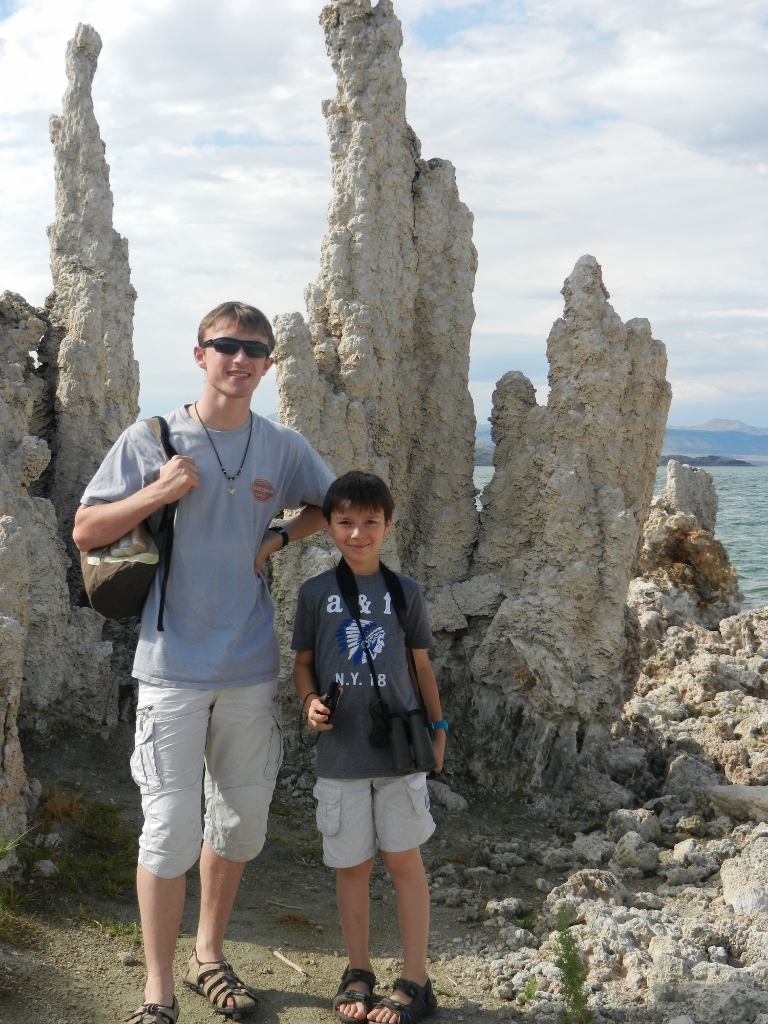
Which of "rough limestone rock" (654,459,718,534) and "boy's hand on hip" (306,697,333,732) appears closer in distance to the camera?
"boy's hand on hip" (306,697,333,732)

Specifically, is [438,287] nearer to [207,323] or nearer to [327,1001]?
[207,323]

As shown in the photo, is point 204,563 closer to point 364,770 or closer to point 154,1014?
point 364,770

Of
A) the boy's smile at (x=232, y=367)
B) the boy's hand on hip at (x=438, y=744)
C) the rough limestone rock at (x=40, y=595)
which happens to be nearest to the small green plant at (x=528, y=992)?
Result: the boy's hand on hip at (x=438, y=744)

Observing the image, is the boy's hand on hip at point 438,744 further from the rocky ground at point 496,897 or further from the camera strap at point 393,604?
the rocky ground at point 496,897

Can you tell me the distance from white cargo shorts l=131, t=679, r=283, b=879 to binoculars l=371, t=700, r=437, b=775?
39cm

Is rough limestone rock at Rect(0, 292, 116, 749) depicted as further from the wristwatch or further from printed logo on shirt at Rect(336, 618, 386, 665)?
printed logo on shirt at Rect(336, 618, 386, 665)

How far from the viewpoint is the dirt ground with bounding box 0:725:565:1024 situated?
3.75m

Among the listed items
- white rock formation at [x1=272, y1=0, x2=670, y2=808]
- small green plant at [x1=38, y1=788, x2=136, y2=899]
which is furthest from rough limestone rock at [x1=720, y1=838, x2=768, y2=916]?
small green plant at [x1=38, y1=788, x2=136, y2=899]

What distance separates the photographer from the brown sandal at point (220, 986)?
365 cm

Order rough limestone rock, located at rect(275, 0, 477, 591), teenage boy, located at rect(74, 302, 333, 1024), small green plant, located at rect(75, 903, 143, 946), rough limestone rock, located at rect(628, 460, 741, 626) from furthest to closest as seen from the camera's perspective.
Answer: rough limestone rock, located at rect(628, 460, 741, 626), rough limestone rock, located at rect(275, 0, 477, 591), small green plant, located at rect(75, 903, 143, 946), teenage boy, located at rect(74, 302, 333, 1024)

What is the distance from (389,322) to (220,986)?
153 inches

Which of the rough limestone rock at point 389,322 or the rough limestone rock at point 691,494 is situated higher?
the rough limestone rock at point 389,322

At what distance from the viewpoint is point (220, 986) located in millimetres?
3682

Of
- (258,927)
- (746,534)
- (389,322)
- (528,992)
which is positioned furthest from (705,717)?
(746,534)
